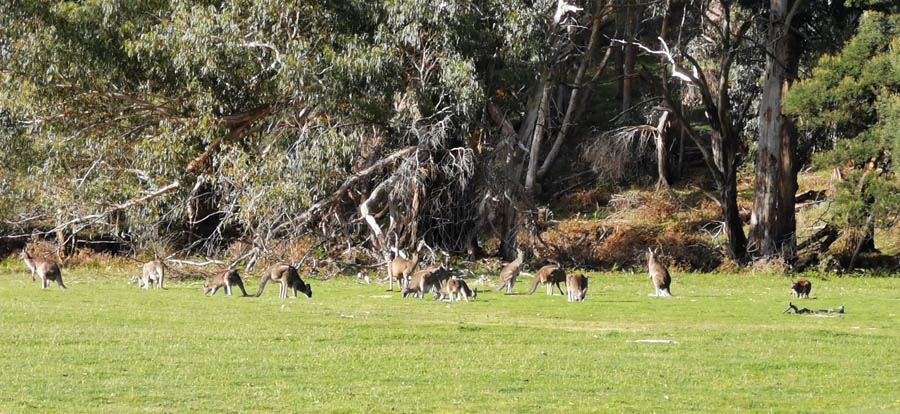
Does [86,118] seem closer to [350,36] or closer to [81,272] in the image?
[81,272]

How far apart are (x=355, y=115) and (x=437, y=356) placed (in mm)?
18150

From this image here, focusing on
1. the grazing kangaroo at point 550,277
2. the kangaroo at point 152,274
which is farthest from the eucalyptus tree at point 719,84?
the kangaroo at point 152,274

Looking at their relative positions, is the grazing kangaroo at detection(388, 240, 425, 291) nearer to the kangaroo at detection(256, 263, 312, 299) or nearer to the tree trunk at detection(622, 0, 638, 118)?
the kangaroo at detection(256, 263, 312, 299)

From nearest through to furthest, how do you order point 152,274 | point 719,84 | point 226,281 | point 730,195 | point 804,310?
1. point 804,310
2. point 226,281
3. point 152,274
4. point 719,84
5. point 730,195

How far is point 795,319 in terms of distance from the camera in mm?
21312

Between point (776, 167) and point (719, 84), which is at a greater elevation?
point (719, 84)

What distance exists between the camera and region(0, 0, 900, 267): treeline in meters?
32.2

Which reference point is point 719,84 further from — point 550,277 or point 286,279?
point 286,279

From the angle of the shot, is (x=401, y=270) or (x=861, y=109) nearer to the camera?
(x=401, y=270)

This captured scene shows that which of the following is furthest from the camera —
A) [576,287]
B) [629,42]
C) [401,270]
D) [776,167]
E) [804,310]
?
[776,167]

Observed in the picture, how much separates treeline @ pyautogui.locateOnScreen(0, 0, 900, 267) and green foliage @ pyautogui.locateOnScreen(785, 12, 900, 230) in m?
0.06

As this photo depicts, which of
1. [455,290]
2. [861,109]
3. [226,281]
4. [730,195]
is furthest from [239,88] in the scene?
[861,109]

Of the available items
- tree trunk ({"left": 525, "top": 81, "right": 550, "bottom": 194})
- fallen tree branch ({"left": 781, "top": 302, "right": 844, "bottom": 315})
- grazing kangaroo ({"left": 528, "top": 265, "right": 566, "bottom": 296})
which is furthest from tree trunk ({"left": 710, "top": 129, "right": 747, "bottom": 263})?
fallen tree branch ({"left": 781, "top": 302, "right": 844, "bottom": 315})

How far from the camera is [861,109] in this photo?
3356 centimetres
